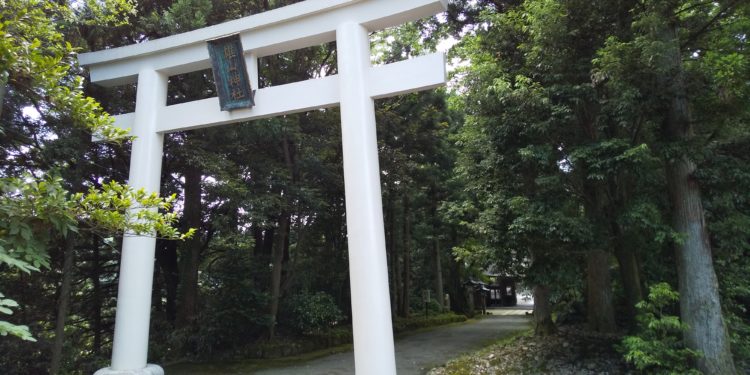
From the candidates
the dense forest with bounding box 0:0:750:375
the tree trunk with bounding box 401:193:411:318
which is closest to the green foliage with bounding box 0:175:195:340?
the dense forest with bounding box 0:0:750:375

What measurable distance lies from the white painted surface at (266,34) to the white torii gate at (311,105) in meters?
0.01

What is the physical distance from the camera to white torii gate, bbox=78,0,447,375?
450 centimetres

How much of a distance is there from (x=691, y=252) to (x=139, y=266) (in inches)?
292

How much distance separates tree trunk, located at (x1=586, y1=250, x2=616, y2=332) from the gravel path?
253 centimetres

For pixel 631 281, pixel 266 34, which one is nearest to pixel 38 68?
pixel 266 34

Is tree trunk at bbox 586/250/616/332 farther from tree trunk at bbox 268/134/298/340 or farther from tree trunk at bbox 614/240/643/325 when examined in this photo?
tree trunk at bbox 268/134/298/340

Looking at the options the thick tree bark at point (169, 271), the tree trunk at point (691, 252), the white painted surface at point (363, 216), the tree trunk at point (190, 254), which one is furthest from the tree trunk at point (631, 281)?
the thick tree bark at point (169, 271)

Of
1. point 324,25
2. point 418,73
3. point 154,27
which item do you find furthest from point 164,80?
point 418,73

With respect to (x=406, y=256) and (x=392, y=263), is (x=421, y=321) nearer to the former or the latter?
(x=392, y=263)

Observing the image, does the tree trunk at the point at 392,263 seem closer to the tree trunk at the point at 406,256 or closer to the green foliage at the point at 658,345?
the tree trunk at the point at 406,256

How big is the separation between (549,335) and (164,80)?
27.9ft

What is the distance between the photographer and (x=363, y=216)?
4.57 metres

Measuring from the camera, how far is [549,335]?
8.79m

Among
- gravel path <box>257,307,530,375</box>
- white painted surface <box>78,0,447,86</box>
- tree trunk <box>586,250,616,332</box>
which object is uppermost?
white painted surface <box>78,0,447,86</box>
